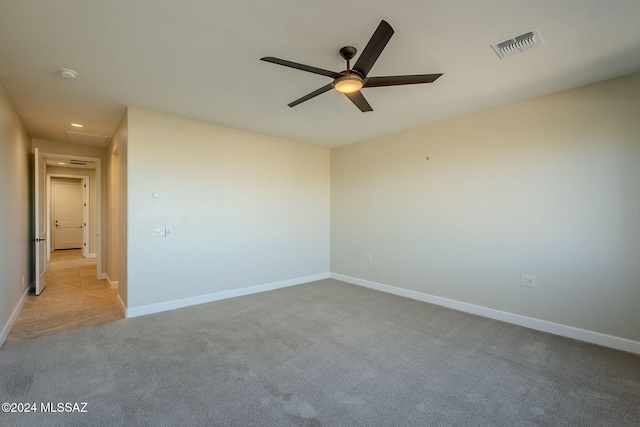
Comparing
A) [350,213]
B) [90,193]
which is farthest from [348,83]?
[90,193]

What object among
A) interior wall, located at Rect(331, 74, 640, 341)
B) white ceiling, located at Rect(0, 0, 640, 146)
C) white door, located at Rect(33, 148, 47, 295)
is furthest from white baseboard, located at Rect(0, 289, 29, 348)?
interior wall, located at Rect(331, 74, 640, 341)

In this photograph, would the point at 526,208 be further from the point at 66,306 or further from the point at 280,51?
the point at 66,306

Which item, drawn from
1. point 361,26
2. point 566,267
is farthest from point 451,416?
point 361,26

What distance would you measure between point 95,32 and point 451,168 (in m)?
4.10

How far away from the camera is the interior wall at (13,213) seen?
2934mm

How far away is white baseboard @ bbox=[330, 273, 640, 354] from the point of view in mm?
2812

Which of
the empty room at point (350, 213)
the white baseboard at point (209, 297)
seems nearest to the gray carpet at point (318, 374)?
the empty room at point (350, 213)

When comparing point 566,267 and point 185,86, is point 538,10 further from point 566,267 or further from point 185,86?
point 185,86

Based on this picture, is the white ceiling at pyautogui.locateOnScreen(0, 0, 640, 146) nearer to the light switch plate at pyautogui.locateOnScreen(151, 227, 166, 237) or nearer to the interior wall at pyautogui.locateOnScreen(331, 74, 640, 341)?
the interior wall at pyautogui.locateOnScreen(331, 74, 640, 341)

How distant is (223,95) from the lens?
3.23 metres

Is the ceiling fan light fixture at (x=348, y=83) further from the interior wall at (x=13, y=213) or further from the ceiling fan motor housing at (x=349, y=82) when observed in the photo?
the interior wall at (x=13, y=213)

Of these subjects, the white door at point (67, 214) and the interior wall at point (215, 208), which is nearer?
the interior wall at point (215, 208)

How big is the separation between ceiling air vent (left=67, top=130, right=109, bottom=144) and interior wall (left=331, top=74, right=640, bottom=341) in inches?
193

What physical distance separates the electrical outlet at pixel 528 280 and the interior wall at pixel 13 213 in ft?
18.4
